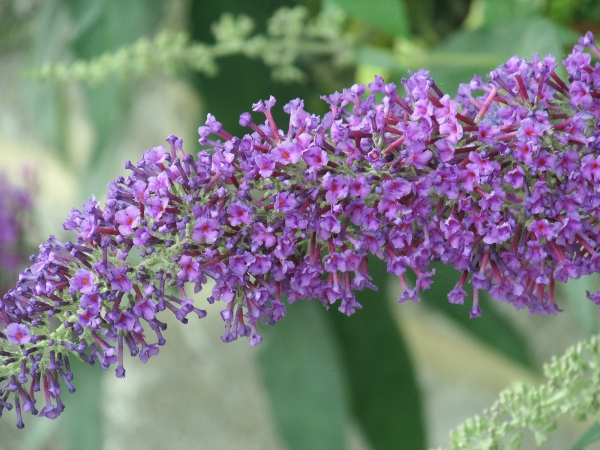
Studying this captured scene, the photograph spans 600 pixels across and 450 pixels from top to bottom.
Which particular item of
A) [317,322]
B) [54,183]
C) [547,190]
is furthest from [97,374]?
[54,183]

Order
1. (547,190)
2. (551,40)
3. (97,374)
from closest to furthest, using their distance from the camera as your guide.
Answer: (547,190) < (551,40) < (97,374)

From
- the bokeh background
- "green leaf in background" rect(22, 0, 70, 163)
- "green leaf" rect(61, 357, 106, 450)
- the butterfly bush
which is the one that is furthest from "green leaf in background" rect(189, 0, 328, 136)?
the butterfly bush

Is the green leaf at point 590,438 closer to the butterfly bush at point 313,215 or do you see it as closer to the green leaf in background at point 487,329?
the butterfly bush at point 313,215

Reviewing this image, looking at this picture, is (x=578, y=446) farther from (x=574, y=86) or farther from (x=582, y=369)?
(x=574, y=86)

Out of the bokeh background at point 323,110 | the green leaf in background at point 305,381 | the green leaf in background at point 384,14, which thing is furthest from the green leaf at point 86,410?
the green leaf in background at point 384,14

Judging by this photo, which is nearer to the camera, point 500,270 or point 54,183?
point 500,270

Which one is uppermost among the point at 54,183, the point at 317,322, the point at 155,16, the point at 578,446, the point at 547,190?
the point at 54,183

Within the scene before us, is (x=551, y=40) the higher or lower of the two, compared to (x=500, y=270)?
higher
